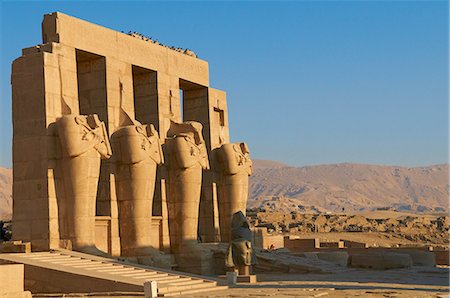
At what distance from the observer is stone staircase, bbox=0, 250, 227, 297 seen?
60.3ft

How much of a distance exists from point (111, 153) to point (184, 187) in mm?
4134

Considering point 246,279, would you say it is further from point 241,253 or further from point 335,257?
point 335,257

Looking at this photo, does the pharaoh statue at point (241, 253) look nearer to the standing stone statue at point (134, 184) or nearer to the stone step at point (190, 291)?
the stone step at point (190, 291)

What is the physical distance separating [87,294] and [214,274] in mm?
9213

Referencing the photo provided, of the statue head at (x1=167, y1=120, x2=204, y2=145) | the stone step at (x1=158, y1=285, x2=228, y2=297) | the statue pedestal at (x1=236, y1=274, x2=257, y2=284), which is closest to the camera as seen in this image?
the stone step at (x1=158, y1=285, x2=228, y2=297)

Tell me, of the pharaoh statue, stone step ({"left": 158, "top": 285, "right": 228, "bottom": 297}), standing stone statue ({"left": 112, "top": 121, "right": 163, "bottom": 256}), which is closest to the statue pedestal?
the pharaoh statue

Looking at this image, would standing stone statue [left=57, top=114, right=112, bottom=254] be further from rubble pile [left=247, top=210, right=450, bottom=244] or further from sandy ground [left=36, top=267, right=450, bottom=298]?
rubble pile [left=247, top=210, right=450, bottom=244]

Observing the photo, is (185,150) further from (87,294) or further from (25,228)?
(87,294)

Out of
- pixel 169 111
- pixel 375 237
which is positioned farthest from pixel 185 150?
pixel 375 237

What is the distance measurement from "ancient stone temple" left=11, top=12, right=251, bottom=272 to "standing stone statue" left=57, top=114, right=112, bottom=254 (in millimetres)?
30

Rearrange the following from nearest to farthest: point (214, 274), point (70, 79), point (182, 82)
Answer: point (70, 79) < point (214, 274) < point (182, 82)

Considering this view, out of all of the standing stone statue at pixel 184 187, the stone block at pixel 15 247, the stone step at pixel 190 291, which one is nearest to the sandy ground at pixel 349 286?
the stone step at pixel 190 291

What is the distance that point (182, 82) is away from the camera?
31.8m

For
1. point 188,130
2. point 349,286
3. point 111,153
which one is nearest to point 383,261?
point 349,286
